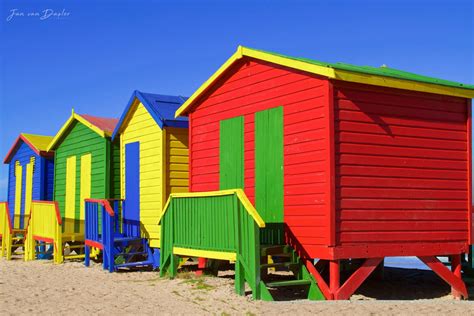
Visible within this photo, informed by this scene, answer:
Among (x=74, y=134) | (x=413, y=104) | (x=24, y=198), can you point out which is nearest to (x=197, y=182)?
(x=413, y=104)

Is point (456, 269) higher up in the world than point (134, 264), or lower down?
higher up

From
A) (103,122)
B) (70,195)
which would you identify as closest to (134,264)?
(103,122)

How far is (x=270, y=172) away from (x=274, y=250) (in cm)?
149

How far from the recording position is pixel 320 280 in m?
10.3

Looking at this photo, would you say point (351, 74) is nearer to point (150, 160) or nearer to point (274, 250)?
point (274, 250)

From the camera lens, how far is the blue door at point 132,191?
15484 millimetres

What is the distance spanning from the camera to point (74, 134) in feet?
61.7

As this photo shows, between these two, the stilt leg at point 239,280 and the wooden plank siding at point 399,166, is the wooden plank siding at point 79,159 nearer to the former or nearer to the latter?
the stilt leg at point 239,280

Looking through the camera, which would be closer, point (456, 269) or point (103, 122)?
point (456, 269)

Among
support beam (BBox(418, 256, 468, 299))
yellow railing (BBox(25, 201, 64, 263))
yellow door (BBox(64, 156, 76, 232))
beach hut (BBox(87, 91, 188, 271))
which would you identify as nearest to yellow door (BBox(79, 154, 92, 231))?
yellow door (BBox(64, 156, 76, 232))

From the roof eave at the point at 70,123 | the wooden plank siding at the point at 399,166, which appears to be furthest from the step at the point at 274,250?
the roof eave at the point at 70,123

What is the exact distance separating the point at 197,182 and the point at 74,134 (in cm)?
693

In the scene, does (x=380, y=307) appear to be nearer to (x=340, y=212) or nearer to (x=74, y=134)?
(x=340, y=212)

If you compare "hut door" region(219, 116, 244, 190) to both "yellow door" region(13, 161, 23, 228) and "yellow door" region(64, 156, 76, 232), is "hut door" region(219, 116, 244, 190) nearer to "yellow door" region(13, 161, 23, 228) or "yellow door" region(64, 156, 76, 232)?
"yellow door" region(64, 156, 76, 232)
